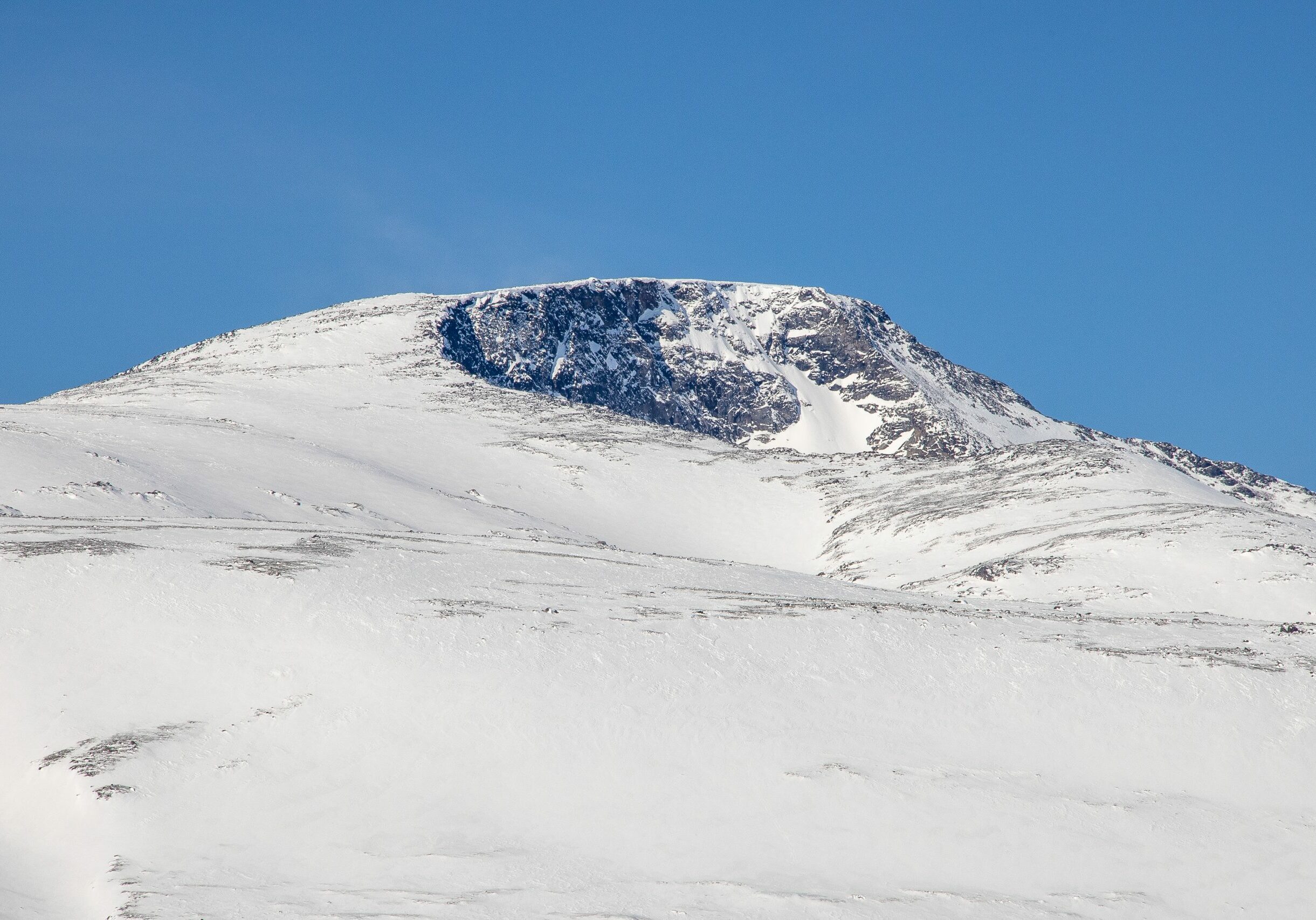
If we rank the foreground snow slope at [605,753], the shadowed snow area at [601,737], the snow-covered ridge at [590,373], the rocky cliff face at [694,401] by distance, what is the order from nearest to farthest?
the foreground snow slope at [605,753]
the shadowed snow area at [601,737]
the snow-covered ridge at [590,373]
the rocky cliff face at [694,401]

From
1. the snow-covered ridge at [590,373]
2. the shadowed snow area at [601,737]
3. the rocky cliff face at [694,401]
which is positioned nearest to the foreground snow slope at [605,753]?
the shadowed snow area at [601,737]

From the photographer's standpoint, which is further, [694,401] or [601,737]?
[694,401]

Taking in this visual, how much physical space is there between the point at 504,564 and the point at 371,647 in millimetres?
8796

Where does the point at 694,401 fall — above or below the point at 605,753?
above

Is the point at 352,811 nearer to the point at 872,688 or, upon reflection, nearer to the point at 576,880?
the point at 576,880

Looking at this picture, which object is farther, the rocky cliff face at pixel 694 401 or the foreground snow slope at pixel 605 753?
the rocky cliff face at pixel 694 401

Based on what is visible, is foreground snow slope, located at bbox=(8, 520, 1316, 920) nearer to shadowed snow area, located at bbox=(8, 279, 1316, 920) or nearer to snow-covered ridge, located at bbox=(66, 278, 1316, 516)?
shadowed snow area, located at bbox=(8, 279, 1316, 920)

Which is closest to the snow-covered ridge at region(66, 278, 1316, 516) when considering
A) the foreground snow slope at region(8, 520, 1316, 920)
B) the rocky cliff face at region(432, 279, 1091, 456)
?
the rocky cliff face at region(432, 279, 1091, 456)

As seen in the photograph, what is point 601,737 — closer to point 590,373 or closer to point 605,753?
point 605,753

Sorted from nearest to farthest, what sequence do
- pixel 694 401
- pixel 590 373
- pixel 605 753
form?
pixel 605 753 → pixel 590 373 → pixel 694 401

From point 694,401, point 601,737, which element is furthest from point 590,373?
point 601,737

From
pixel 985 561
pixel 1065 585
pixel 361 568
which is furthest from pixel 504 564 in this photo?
pixel 985 561

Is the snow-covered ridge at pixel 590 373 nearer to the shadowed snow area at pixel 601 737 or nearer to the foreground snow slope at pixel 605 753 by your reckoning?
the shadowed snow area at pixel 601 737

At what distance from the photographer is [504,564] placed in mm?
36656
